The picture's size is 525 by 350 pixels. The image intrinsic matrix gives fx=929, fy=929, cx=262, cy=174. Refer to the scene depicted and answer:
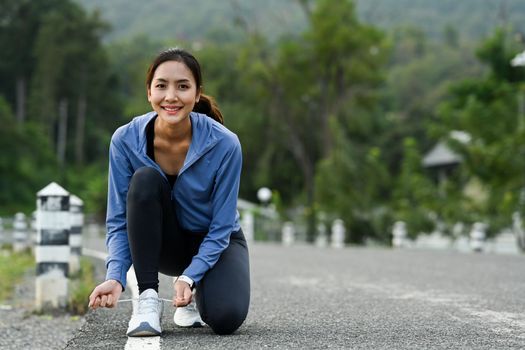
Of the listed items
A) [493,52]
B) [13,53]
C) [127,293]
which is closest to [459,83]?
[493,52]

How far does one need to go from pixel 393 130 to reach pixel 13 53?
95.5 ft

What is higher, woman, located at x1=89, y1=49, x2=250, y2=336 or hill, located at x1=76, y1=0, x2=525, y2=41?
hill, located at x1=76, y1=0, x2=525, y2=41

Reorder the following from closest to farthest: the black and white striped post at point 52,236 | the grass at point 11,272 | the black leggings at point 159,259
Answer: the black leggings at point 159,259 → the black and white striped post at point 52,236 → the grass at point 11,272

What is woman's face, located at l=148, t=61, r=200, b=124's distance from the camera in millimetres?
4309

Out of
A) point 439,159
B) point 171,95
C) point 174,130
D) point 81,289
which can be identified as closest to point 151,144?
point 174,130

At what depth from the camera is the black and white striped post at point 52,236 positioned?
6.70 metres

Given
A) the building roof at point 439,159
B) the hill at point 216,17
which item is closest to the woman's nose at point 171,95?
the building roof at point 439,159

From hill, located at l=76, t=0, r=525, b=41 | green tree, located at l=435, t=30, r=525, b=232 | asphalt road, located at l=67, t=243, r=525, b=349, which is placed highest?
hill, located at l=76, t=0, r=525, b=41

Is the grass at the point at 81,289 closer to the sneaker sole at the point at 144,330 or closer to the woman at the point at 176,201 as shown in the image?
the woman at the point at 176,201

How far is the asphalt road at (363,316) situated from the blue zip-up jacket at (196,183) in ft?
1.47

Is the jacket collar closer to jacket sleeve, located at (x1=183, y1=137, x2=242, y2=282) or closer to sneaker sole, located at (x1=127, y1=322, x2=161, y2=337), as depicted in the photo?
jacket sleeve, located at (x1=183, y1=137, x2=242, y2=282)

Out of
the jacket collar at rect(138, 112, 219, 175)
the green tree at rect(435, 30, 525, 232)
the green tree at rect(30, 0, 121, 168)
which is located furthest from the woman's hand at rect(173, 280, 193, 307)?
the green tree at rect(30, 0, 121, 168)

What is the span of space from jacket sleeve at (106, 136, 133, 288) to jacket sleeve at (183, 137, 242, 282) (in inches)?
14.0

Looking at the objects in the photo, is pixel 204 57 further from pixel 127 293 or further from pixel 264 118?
pixel 127 293
